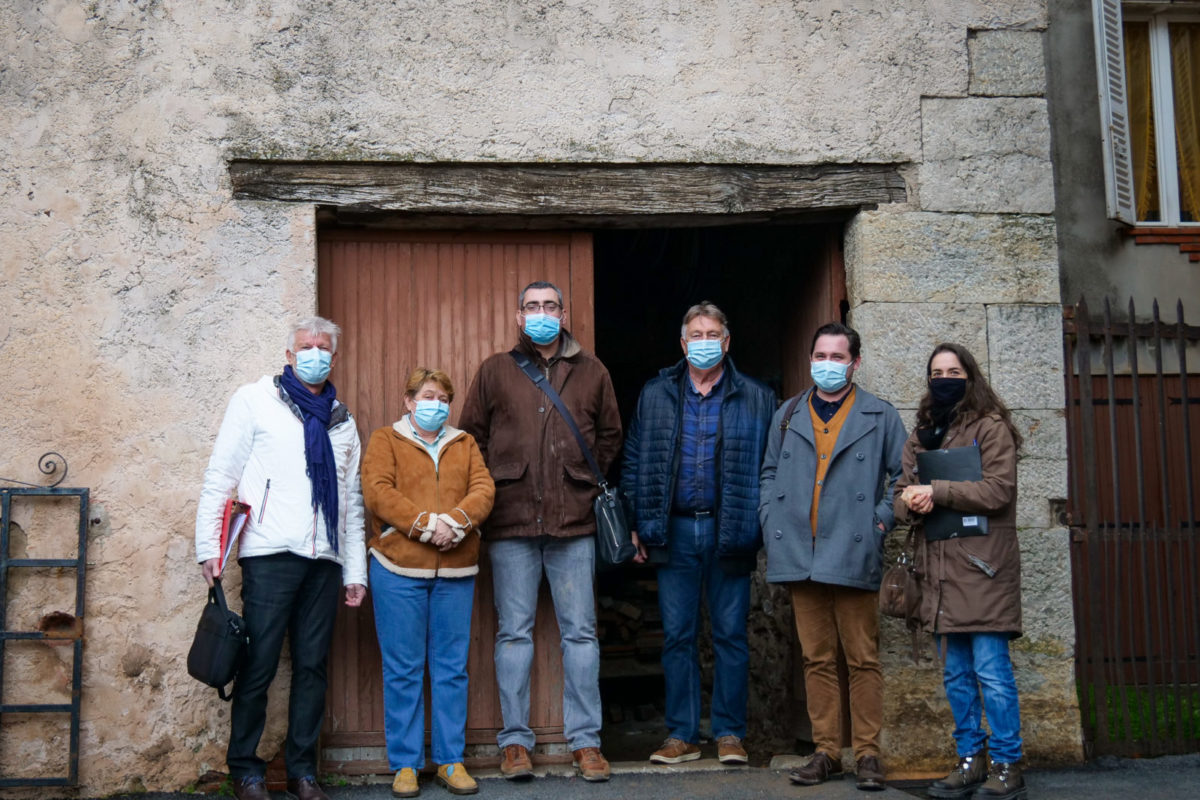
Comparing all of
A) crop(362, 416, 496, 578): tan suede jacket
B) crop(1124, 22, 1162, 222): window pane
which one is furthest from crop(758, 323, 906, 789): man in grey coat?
crop(1124, 22, 1162, 222): window pane

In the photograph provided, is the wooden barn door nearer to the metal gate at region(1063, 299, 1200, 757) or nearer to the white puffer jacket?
the white puffer jacket

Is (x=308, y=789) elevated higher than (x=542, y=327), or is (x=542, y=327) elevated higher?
(x=542, y=327)

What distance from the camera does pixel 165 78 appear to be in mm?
4988

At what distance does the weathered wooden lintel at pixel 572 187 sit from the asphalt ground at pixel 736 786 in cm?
254

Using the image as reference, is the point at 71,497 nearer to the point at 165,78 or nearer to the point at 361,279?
the point at 361,279

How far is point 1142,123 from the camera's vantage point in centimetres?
831

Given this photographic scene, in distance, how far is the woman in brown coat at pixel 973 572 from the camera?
4172mm

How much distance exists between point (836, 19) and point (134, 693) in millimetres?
4415

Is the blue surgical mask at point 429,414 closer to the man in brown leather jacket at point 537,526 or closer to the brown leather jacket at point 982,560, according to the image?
the man in brown leather jacket at point 537,526

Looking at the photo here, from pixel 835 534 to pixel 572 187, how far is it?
1.98m

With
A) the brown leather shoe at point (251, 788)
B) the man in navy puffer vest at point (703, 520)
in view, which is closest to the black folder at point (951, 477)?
the man in navy puffer vest at point (703, 520)

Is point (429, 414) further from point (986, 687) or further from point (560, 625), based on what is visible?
point (986, 687)

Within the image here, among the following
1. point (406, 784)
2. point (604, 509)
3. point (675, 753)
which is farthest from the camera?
point (675, 753)

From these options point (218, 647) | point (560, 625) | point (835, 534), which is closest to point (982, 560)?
point (835, 534)
